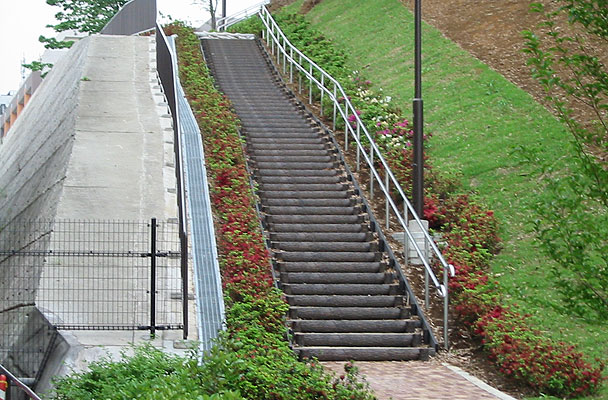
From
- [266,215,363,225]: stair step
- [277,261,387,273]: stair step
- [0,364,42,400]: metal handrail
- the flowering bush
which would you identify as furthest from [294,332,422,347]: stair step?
[0,364,42,400]: metal handrail

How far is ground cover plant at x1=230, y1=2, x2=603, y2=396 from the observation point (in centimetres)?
1042

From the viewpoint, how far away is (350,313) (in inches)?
514

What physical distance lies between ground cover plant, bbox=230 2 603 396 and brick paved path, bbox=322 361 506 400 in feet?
2.29

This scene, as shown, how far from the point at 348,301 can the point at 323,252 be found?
1.57 metres

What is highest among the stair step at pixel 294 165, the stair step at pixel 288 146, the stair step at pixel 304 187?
the stair step at pixel 288 146

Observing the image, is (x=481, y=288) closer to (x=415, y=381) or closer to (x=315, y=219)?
(x=415, y=381)

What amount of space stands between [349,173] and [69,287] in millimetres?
6902

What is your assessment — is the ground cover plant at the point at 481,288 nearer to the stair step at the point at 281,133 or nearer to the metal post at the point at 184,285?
the stair step at the point at 281,133

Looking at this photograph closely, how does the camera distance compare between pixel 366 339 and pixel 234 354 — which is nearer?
pixel 234 354

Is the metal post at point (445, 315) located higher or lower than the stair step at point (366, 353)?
higher

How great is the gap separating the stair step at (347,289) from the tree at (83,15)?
3340cm

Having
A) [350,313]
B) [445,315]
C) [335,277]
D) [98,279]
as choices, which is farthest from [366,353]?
[98,279]

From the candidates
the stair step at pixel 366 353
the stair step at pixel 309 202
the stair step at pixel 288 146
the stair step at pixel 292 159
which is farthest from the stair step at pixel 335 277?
the stair step at pixel 288 146

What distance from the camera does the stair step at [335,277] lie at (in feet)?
45.6
